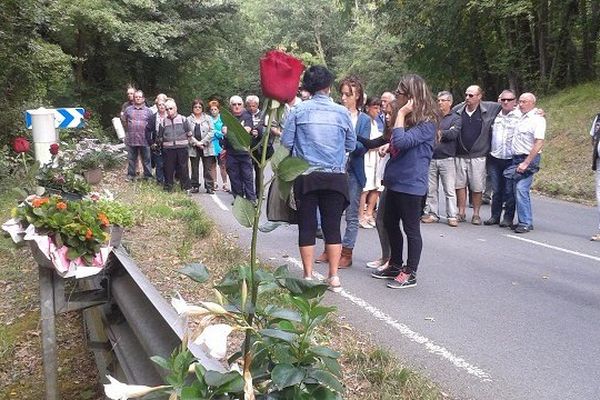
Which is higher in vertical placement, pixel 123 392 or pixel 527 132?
pixel 527 132

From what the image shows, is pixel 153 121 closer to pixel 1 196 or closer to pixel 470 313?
pixel 1 196

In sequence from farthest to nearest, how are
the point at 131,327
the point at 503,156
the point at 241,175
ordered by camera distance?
the point at 241,175 → the point at 503,156 → the point at 131,327

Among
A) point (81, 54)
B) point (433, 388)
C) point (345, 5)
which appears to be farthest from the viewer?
point (345, 5)

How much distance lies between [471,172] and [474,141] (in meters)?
0.49

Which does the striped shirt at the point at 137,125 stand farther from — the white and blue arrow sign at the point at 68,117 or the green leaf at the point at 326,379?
the green leaf at the point at 326,379

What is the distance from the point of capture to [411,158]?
18.6 feet

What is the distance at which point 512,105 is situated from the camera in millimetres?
9258

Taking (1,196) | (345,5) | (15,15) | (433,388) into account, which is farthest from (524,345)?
(345,5)

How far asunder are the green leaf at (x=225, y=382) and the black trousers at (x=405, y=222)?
4.27m

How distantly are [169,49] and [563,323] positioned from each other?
22.4 m

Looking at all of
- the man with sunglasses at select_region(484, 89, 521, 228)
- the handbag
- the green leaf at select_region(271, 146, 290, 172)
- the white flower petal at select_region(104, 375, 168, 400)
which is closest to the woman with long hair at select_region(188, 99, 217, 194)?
the man with sunglasses at select_region(484, 89, 521, 228)

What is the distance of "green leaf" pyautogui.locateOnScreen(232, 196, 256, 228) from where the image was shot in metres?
1.80

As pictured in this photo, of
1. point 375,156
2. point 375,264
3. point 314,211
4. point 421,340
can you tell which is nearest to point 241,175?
point 375,156

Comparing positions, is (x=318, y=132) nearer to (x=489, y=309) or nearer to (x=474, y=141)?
(x=489, y=309)
